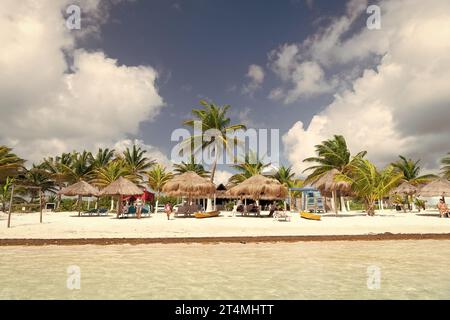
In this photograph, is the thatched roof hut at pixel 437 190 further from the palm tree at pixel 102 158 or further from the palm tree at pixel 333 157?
the palm tree at pixel 102 158

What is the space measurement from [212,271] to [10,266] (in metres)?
4.07

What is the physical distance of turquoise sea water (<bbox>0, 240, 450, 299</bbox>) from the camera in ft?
14.8

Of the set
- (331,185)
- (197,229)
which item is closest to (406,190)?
(331,185)

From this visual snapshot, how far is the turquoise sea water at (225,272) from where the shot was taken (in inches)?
177

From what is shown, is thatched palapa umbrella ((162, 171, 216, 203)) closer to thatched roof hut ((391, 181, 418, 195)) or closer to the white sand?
the white sand

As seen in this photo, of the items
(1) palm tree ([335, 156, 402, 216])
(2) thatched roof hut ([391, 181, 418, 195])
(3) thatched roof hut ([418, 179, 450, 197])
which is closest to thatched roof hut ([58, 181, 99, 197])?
(1) palm tree ([335, 156, 402, 216])

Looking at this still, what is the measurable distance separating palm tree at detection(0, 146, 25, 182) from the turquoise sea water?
69.4ft

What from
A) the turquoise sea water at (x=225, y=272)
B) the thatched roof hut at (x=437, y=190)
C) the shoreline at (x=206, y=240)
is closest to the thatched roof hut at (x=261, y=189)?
the shoreline at (x=206, y=240)

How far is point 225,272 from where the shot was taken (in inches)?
227

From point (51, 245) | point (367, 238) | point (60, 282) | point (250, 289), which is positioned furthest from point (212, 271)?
point (367, 238)

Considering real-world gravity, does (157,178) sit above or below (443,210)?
above

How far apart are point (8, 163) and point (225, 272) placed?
1113 inches

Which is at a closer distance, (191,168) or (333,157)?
(333,157)

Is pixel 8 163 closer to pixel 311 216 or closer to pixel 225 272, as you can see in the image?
pixel 311 216
